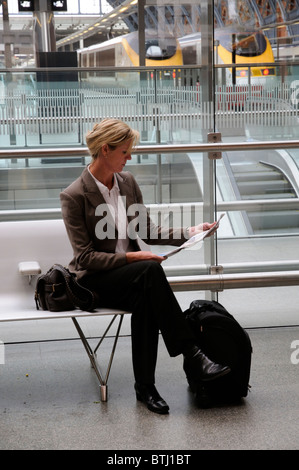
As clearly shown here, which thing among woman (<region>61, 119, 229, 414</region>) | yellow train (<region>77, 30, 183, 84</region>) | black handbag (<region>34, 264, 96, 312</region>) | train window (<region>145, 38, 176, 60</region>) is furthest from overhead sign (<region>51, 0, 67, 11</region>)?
black handbag (<region>34, 264, 96, 312</region>)

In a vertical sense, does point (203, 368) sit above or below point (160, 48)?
below

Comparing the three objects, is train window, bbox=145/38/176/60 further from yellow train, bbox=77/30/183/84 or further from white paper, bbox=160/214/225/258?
white paper, bbox=160/214/225/258

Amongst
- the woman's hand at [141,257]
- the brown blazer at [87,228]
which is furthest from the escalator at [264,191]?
the woman's hand at [141,257]

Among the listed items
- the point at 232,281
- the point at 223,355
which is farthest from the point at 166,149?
the point at 223,355

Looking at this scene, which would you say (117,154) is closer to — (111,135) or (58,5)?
(111,135)

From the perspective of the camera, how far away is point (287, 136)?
14.4 ft

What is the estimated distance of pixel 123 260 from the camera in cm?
339

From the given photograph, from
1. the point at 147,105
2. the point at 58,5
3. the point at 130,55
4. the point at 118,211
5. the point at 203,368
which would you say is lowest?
the point at 203,368

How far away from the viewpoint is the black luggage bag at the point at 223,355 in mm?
3359

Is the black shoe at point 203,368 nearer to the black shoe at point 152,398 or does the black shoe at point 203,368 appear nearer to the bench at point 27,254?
the black shoe at point 152,398

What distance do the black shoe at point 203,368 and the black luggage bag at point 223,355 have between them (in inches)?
1.4

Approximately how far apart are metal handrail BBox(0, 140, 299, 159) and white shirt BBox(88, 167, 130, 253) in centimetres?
49

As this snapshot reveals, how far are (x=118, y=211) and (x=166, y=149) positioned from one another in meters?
0.67

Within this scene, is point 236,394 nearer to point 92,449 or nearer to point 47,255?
point 92,449
